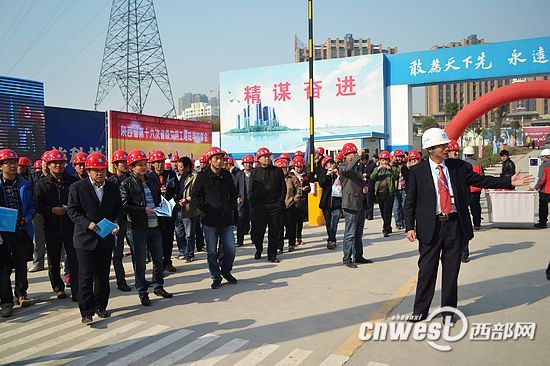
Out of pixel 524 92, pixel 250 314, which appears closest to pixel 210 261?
pixel 250 314

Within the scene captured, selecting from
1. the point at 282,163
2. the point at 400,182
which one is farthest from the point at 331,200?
the point at 400,182

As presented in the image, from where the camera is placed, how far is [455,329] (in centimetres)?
452

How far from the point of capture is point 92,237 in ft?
17.0

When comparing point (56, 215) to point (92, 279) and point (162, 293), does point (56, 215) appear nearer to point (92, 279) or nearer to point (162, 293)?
point (92, 279)

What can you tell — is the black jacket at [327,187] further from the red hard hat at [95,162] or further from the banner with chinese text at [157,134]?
the banner with chinese text at [157,134]

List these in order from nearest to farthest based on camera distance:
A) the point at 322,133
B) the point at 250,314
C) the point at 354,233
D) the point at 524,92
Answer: the point at 250,314
the point at 354,233
the point at 524,92
the point at 322,133

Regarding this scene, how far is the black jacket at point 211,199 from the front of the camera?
6.50 m

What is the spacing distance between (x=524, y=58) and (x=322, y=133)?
14.0 metres

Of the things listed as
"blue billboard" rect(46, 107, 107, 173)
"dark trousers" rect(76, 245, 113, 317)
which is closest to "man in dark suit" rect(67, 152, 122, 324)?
"dark trousers" rect(76, 245, 113, 317)

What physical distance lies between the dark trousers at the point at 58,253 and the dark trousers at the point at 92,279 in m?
0.87

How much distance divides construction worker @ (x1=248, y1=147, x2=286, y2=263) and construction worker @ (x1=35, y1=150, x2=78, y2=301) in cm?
312

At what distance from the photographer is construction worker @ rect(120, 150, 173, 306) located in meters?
5.73

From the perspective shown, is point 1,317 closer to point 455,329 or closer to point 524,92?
point 455,329

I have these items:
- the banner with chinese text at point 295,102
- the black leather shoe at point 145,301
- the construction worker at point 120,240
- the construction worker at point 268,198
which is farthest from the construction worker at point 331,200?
the banner with chinese text at point 295,102
